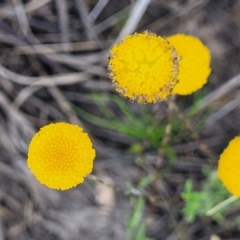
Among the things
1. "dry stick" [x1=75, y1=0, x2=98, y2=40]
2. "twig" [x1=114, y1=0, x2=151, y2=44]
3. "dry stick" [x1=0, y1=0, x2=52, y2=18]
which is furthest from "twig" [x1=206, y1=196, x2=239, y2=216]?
"dry stick" [x1=0, y1=0, x2=52, y2=18]

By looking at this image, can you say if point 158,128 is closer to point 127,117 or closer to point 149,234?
point 127,117

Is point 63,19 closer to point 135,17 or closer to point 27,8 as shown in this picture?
point 27,8

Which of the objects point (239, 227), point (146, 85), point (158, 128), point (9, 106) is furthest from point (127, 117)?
point (146, 85)

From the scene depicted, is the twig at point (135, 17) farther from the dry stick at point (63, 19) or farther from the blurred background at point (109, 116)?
the dry stick at point (63, 19)

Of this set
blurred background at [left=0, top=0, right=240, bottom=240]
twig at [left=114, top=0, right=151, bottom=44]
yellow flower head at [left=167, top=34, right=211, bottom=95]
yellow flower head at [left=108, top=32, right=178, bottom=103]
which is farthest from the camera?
blurred background at [left=0, top=0, right=240, bottom=240]

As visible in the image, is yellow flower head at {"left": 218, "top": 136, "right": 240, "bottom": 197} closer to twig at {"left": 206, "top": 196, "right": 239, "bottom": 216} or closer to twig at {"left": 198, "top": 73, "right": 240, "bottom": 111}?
twig at {"left": 206, "top": 196, "right": 239, "bottom": 216}

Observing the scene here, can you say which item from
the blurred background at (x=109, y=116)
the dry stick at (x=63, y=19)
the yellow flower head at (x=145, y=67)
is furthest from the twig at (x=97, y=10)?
the yellow flower head at (x=145, y=67)
